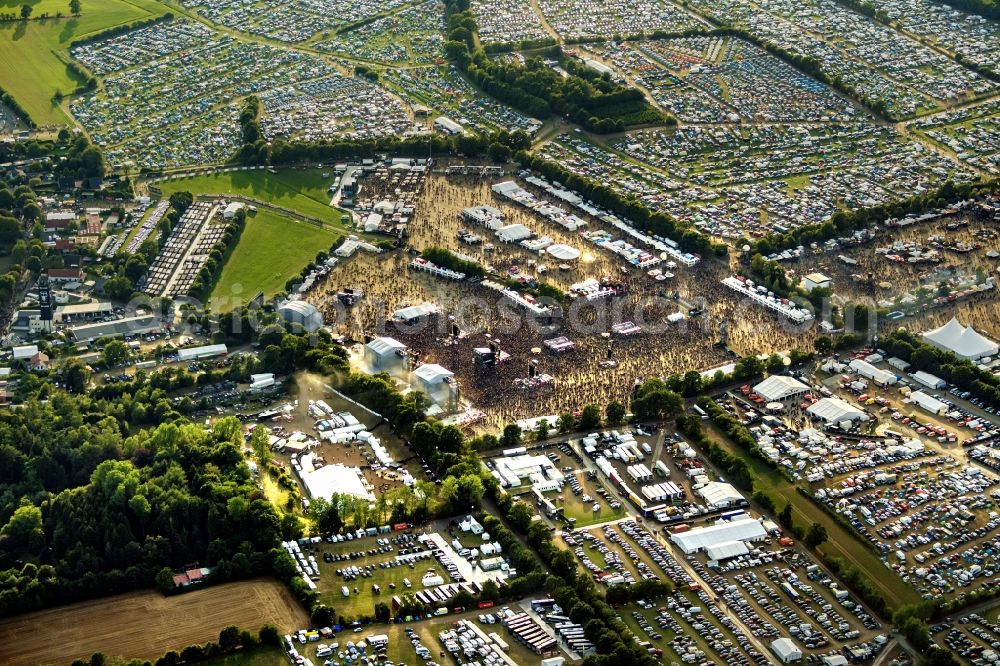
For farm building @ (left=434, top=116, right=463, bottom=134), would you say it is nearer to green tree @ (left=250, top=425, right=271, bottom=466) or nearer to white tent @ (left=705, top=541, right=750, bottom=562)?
green tree @ (left=250, top=425, right=271, bottom=466)

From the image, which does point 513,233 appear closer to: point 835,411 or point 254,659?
point 835,411

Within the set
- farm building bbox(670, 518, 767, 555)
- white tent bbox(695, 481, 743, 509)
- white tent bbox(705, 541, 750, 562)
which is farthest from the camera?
white tent bbox(695, 481, 743, 509)

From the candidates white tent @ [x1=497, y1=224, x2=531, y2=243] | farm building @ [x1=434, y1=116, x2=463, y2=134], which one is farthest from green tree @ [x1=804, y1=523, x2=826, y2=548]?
farm building @ [x1=434, y1=116, x2=463, y2=134]

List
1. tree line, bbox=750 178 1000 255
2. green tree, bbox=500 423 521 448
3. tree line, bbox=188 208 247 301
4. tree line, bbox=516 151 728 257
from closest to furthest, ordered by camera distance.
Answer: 1. green tree, bbox=500 423 521 448
2. tree line, bbox=188 208 247 301
3. tree line, bbox=516 151 728 257
4. tree line, bbox=750 178 1000 255

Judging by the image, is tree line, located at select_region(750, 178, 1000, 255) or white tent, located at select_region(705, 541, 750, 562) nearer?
white tent, located at select_region(705, 541, 750, 562)

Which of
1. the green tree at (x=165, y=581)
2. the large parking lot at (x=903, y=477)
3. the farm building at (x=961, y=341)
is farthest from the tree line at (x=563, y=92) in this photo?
the green tree at (x=165, y=581)

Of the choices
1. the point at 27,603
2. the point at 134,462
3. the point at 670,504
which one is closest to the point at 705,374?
the point at 670,504

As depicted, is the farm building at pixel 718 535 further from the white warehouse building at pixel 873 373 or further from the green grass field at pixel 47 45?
the green grass field at pixel 47 45
